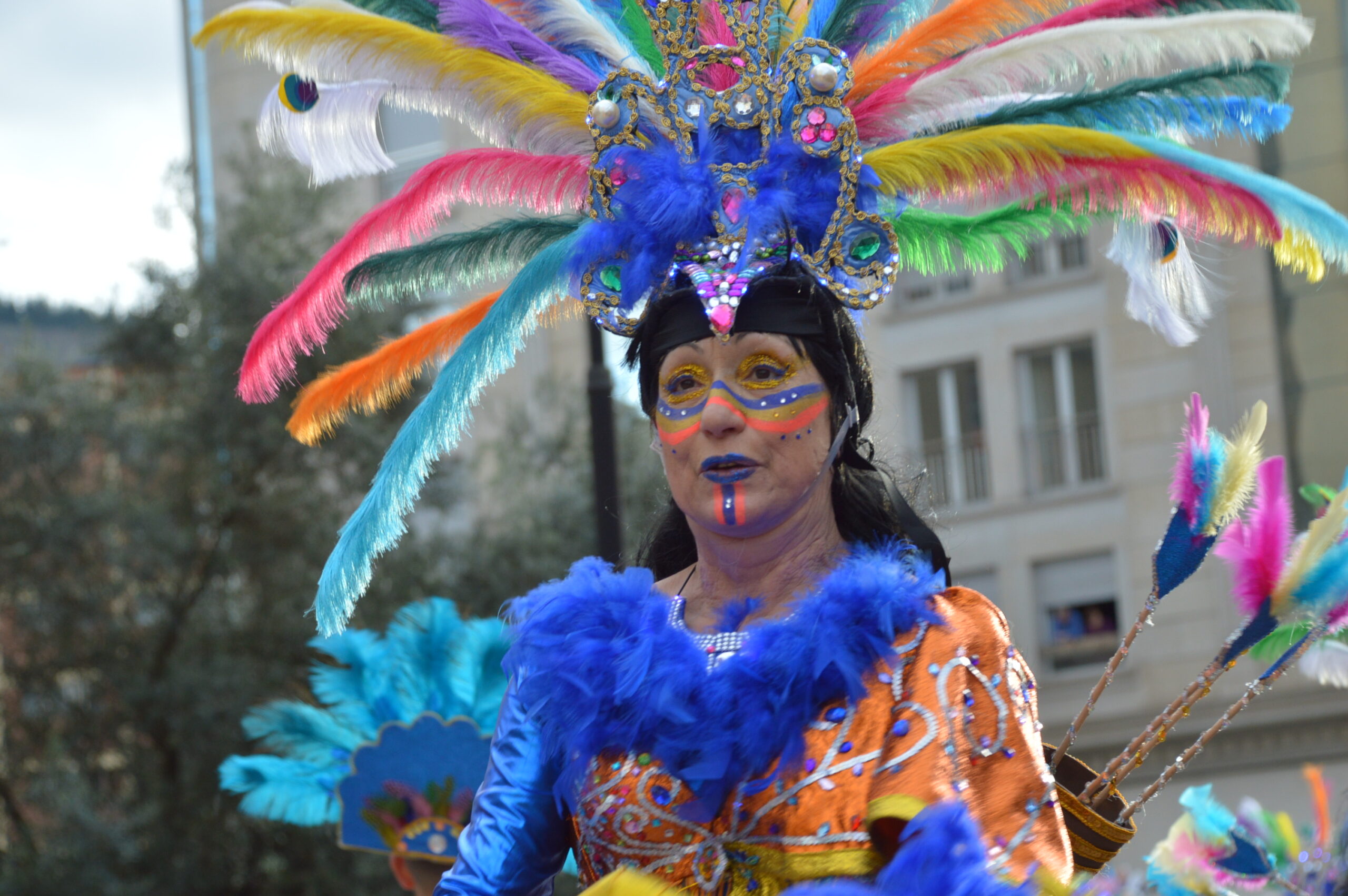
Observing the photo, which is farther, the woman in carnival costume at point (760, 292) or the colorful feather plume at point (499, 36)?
the colorful feather plume at point (499, 36)

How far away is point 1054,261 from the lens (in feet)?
65.2

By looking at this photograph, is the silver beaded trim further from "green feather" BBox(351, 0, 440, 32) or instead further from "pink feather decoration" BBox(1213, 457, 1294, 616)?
"green feather" BBox(351, 0, 440, 32)

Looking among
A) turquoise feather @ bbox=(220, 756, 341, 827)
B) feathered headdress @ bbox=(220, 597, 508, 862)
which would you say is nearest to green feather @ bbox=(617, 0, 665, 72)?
feathered headdress @ bbox=(220, 597, 508, 862)

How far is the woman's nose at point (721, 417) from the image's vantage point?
293 cm

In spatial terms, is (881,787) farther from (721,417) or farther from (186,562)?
(186,562)

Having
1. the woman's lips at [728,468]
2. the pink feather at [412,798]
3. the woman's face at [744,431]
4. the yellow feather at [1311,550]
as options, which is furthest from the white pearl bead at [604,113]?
the pink feather at [412,798]

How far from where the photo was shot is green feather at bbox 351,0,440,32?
3498 mm

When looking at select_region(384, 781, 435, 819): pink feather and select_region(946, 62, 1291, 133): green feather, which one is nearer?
select_region(946, 62, 1291, 133): green feather

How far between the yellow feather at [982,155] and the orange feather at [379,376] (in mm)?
963

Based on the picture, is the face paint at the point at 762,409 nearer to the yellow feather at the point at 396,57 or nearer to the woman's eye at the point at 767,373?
the woman's eye at the point at 767,373

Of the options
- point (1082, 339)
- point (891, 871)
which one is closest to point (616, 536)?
point (891, 871)

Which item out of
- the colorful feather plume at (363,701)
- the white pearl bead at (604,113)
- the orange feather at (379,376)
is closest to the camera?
the white pearl bead at (604,113)

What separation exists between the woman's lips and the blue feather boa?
0.23 meters

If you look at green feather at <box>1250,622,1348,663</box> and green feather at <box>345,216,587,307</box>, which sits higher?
green feather at <box>345,216,587,307</box>
